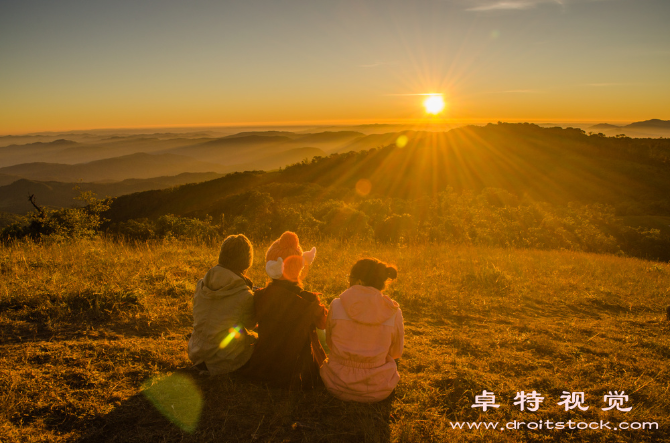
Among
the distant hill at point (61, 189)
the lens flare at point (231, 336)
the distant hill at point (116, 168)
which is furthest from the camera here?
the distant hill at point (116, 168)

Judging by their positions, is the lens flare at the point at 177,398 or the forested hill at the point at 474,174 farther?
the forested hill at the point at 474,174

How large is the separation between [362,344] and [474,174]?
36333 mm

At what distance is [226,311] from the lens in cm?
335

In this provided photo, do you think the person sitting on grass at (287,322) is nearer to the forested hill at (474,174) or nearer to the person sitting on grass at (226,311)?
the person sitting on grass at (226,311)

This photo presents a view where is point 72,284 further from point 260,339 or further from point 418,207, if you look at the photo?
point 418,207

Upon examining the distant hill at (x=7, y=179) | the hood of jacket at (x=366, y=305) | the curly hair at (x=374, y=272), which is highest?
the curly hair at (x=374, y=272)

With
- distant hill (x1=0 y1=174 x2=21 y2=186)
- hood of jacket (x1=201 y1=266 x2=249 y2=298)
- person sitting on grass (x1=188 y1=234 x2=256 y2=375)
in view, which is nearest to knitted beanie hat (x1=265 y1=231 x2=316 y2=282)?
person sitting on grass (x1=188 y1=234 x2=256 y2=375)

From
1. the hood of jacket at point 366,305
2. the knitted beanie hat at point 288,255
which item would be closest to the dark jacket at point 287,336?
the knitted beanie hat at point 288,255

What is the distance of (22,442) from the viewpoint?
2.58m

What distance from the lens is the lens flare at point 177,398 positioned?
295 centimetres

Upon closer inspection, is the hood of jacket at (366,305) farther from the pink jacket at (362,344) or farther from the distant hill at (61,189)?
the distant hill at (61,189)

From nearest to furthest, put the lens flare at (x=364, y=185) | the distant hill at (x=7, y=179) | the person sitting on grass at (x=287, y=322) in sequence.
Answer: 1. the person sitting on grass at (x=287, y=322)
2. the lens flare at (x=364, y=185)
3. the distant hill at (x=7, y=179)

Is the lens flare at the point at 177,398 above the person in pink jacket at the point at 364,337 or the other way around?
the other way around

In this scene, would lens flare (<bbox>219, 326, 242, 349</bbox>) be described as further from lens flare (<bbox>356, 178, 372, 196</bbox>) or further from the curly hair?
lens flare (<bbox>356, 178, 372, 196</bbox>)
